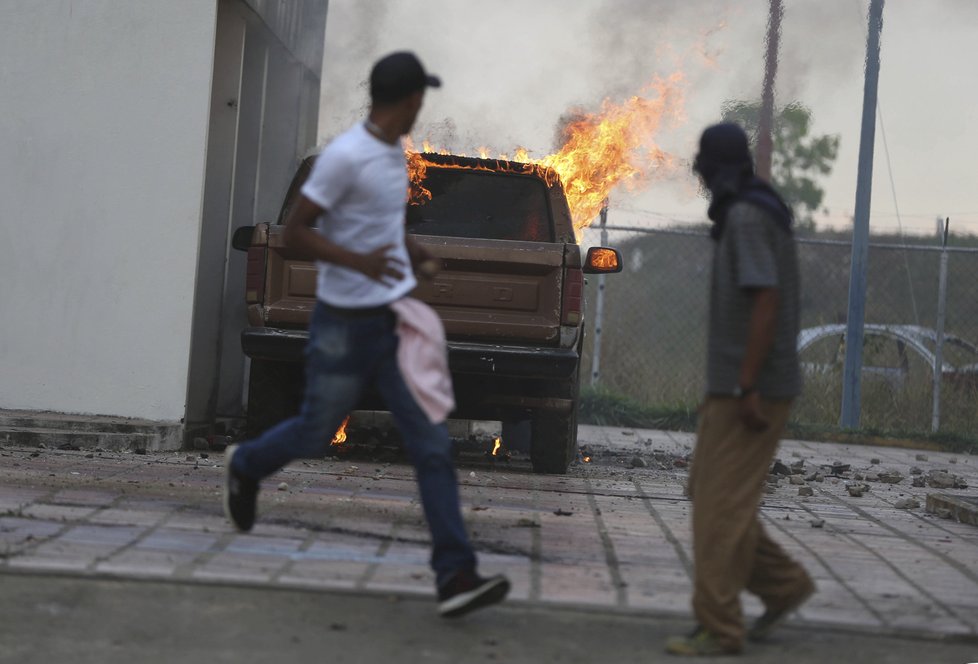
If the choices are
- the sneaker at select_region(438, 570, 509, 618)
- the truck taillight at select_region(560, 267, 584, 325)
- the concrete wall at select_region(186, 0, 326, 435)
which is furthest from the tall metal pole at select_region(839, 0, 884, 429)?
the sneaker at select_region(438, 570, 509, 618)

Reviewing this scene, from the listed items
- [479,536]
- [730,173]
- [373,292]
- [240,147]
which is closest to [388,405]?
[373,292]

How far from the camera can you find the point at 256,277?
952 cm

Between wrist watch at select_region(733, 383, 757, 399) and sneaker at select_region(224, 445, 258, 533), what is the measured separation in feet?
6.05

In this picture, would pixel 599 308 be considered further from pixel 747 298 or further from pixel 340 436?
pixel 747 298

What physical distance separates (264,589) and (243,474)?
45 centimetres

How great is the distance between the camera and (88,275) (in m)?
10.1

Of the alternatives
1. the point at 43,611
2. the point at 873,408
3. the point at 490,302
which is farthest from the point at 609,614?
the point at 873,408

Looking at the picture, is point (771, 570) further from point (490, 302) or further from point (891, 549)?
point (490, 302)

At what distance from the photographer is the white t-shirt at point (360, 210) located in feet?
15.6

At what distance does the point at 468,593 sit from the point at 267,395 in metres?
5.37

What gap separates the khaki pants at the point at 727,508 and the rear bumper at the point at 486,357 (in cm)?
466

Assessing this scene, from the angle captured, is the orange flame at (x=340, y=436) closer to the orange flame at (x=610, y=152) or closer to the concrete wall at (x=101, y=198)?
the concrete wall at (x=101, y=198)

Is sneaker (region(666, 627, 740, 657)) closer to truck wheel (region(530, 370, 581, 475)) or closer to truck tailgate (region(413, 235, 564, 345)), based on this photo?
truck tailgate (region(413, 235, 564, 345))

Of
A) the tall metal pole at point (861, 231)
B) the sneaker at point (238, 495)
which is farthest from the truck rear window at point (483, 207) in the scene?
the tall metal pole at point (861, 231)
